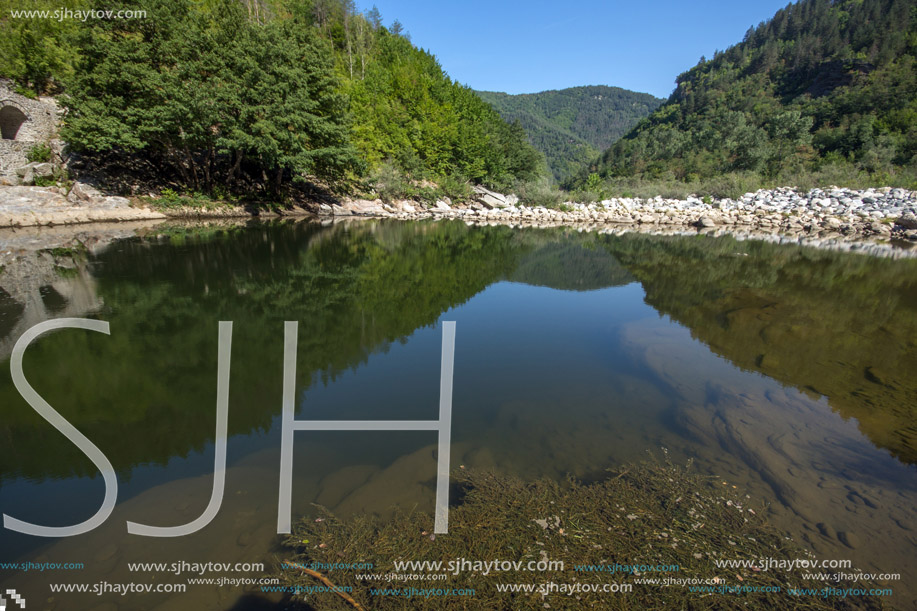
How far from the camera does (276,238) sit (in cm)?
1764

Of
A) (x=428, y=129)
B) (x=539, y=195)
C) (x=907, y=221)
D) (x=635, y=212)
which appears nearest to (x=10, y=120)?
(x=428, y=129)

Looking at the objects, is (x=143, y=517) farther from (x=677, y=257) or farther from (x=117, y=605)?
(x=677, y=257)

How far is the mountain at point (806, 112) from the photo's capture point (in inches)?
1609

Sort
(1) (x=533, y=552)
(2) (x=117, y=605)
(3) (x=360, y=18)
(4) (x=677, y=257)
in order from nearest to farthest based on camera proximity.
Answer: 1. (2) (x=117, y=605)
2. (1) (x=533, y=552)
3. (4) (x=677, y=257)
4. (3) (x=360, y=18)

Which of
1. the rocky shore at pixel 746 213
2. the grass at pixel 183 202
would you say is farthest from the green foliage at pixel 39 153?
the rocky shore at pixel 746 213

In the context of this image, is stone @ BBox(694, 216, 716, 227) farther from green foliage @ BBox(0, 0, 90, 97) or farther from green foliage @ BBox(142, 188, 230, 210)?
green foliage @ BBox(0, 0, 90, 97)

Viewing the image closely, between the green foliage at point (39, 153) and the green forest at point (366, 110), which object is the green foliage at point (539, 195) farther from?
the green foliage at point (39, 153)

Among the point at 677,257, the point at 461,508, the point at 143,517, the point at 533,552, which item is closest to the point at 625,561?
the point at 533,552

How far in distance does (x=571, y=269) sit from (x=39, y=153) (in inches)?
1090

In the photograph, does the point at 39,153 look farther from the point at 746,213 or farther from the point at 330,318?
the point at 746,213

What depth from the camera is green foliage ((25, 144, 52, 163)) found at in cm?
2009

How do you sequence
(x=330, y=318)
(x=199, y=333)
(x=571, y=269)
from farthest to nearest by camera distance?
(x=571, y=269), (x=330, y=318), (x=199, y=333)

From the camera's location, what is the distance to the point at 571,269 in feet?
45.5

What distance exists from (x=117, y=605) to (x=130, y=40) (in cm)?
2814
